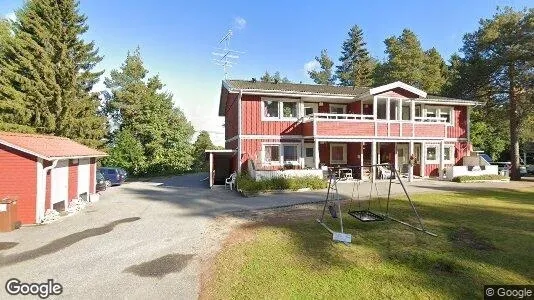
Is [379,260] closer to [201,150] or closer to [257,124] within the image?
[257,124]

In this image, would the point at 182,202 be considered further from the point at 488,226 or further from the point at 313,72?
the point at 313,72

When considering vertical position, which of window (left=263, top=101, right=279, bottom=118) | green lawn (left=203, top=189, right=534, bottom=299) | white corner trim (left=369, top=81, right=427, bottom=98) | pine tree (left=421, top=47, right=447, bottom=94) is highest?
pine tree (left=421, top=47, right=447, bottom=94)

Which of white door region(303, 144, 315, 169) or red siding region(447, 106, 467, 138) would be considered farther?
red siding region(447, 106, 467, 138)

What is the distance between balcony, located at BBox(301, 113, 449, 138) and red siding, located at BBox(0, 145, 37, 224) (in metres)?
16.0

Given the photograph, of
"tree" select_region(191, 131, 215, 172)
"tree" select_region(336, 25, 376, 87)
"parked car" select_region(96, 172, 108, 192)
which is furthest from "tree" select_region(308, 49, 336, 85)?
"parked car" select_region(96, 172, 108, 192)

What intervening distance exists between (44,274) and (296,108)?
19.5 m

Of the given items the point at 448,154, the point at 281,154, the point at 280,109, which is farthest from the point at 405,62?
the point at 281,154

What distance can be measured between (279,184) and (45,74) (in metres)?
23.2

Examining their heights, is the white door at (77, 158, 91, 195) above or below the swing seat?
above

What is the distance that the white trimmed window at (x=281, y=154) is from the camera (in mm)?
24188

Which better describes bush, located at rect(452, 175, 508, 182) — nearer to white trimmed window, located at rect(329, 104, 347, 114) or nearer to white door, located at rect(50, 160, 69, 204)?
white trimmed window, located at rect(329, 104, 347, 114)

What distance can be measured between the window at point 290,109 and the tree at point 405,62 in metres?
27.8

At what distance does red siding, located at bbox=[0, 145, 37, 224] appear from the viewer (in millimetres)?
13031

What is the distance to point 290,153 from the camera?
81.2 ft
